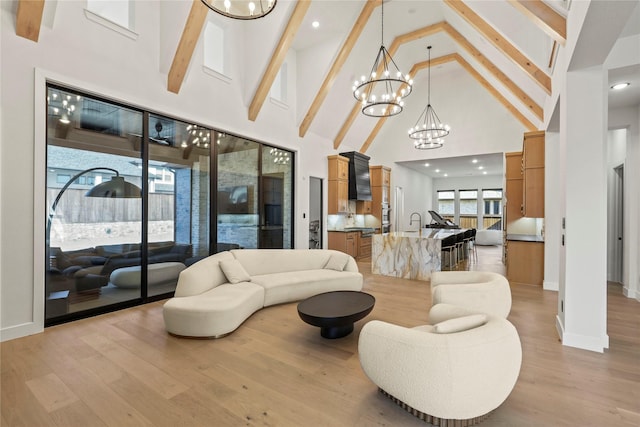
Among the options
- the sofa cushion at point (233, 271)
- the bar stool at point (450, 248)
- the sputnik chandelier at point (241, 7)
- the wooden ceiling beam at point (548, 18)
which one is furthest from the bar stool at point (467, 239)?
the sputnik chandelier at point (241, 7)

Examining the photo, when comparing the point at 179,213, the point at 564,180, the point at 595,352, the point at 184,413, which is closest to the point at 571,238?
the point at 564,180

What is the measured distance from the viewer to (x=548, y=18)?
336 cm

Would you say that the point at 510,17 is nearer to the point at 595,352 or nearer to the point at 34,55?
the point at 595,352

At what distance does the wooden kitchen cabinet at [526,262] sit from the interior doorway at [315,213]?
4.77 metres

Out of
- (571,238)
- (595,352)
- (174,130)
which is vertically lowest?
(595,352)

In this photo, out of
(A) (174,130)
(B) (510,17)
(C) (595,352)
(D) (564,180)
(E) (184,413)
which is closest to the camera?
(E) (184,413)

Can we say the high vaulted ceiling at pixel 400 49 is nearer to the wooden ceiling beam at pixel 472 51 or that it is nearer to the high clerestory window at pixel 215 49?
the wooden ceiling beam at pixel 472 51

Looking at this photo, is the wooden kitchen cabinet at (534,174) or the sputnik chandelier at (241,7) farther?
the wooden kitchen cabinet at (534,174)

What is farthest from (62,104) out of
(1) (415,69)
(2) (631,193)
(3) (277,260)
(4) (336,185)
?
(1) (415,69)

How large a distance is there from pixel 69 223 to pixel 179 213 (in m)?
1.50

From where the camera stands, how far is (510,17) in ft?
14.7

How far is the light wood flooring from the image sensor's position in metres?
1.98

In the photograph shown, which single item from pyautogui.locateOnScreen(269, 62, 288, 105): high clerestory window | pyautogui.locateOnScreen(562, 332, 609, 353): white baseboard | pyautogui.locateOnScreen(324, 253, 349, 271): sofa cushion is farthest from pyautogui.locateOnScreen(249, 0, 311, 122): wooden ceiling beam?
pyautogui.locateOnScreen(562, 332, 609, 353): white baseboard

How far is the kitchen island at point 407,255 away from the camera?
5.98m
